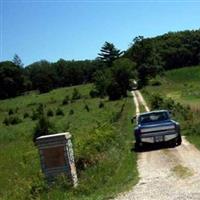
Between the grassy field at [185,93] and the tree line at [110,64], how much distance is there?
4.40 m

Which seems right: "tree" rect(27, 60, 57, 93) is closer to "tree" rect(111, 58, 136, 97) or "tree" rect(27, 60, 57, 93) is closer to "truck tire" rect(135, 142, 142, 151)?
"tree" rect(111, 58, 136, 97)

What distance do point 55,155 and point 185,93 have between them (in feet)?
280

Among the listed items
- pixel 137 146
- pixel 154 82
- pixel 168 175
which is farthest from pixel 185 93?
pixel 168 175

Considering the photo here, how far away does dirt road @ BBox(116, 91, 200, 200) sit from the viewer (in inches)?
508

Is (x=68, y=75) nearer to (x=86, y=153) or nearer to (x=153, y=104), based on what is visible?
(x=153, y=104)

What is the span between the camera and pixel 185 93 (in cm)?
9950

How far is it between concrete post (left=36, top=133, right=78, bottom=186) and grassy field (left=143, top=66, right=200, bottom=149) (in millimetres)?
9258

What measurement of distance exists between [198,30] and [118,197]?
17103 cm

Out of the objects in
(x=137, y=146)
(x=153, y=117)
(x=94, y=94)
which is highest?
(x=153, y=117)

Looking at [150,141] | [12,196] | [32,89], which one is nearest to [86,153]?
[12,196]

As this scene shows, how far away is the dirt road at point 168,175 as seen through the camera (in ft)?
42.3

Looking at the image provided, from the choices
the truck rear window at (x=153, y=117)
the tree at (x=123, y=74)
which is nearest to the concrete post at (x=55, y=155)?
the truck rear window at (x=153, y=117)

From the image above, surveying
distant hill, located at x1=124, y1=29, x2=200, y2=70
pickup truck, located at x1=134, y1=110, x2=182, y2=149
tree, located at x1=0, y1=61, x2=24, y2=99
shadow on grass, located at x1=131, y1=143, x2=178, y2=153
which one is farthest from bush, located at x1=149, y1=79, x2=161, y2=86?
pickup truck, located at x1=134, y1=110, x2=182, y2=149

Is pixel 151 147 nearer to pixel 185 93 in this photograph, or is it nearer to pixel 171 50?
pixel 185 93
